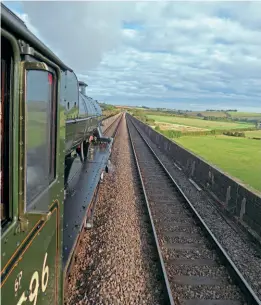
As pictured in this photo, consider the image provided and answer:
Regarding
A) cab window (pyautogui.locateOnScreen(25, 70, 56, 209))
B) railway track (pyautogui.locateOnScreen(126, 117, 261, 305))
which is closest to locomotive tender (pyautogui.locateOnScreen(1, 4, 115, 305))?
cab window (pyautogui.locateOnScreen(25, 70, 56, 209))

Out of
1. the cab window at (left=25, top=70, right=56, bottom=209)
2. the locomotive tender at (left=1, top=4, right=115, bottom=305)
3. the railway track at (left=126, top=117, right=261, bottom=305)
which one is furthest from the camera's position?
the railway track at (left=126, top=117, right=261, bottom=305)

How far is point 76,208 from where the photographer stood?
6.78 meters

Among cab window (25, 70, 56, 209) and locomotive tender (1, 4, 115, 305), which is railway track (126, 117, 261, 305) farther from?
cab window (25, 70, 56, 209)

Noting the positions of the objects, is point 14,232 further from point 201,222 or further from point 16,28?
point 201,222

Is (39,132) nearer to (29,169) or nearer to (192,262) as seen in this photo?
(29,169)

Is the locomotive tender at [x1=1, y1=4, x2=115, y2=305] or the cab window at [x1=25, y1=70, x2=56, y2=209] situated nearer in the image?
the locomotive tender at [x1=1, y1=4, x2=115, y2=305]

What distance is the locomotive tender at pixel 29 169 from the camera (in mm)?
2113

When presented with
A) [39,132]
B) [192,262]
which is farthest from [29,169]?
[192,262]

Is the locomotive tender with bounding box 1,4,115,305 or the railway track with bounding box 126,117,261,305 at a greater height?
the locomotive tender with bounding box 1,4,115,305

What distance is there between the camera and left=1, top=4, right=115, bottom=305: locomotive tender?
2113mm

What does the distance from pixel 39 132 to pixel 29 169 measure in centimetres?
31

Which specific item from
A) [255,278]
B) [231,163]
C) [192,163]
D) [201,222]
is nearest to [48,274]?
[255,278]

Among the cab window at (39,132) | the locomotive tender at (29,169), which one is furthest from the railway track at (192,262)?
the cab window at (39,132)

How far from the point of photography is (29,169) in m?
2.55
